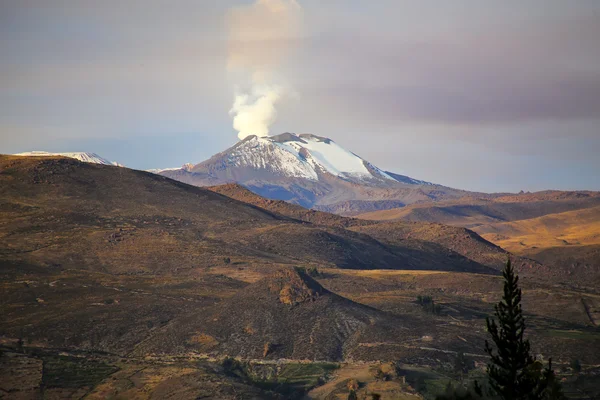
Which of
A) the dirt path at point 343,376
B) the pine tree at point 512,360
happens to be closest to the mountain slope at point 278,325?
the dirt path at point 343,376

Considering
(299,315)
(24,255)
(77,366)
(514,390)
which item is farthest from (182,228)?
(514,390)

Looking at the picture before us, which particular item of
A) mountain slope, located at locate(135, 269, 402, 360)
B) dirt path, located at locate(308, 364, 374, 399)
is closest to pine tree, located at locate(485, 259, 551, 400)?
dirt path, located at locate(308, 364, 374, 399)

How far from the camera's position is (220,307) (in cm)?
11750

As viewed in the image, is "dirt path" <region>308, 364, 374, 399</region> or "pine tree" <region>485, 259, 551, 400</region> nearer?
"pine tree" <region>485, 259, 551, 400</region>

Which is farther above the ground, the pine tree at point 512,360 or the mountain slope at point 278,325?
the pine tree at point 512,360

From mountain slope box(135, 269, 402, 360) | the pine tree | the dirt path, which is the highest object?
the pine tree

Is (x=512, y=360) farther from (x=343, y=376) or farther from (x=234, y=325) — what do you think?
(x=234, y=325)

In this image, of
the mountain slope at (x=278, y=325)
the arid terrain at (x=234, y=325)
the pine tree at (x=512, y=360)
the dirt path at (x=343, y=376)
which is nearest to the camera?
the pine tree at (x=512, y=360)

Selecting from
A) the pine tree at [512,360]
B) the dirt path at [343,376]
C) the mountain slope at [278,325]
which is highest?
the pine tree at [512,360]

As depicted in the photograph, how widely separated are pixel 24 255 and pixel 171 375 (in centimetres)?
8731

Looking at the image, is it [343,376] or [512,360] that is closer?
[512,360]

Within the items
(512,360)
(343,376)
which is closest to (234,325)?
(343,376)

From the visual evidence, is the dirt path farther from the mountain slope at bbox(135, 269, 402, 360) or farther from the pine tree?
the pine tree

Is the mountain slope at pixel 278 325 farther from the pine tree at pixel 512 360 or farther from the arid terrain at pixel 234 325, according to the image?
the pine tree at pixel 512 360
